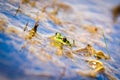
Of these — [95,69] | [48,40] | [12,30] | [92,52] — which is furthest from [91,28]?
[12,30]

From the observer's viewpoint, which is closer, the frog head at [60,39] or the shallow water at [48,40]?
the shallow water at [48,40]

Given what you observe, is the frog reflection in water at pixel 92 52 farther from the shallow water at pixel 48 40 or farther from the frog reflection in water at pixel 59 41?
the frog reflection in water at pixel 59 41

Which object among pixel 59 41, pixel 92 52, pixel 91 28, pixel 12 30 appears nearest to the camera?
pixel 12 30

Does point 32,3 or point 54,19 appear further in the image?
point 32,3

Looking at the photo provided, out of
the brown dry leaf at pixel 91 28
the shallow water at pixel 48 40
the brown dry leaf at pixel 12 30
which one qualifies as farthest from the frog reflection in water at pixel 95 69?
the brown dry leaf at pixel 91 28

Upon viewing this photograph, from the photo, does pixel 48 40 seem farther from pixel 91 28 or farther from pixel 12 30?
pixel 91 28

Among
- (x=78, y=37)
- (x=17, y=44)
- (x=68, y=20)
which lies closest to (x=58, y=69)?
(x=17, y=44)

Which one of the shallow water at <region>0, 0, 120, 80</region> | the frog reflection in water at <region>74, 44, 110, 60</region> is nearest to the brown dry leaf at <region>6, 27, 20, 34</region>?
the shallow water at <region>0, 0, 120, 80</region>

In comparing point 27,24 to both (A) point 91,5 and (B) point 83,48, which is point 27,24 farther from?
(A) point 91,5
